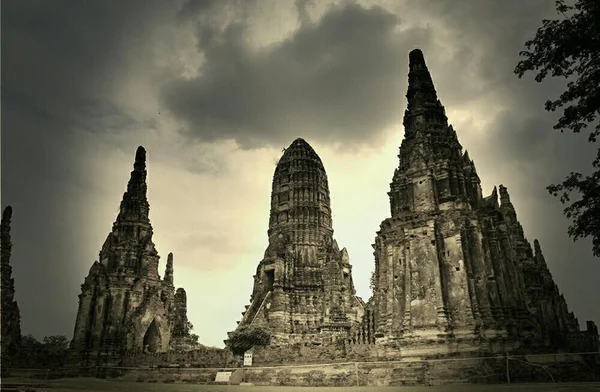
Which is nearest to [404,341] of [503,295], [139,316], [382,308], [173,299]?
[382,308]

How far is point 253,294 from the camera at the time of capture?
148ft

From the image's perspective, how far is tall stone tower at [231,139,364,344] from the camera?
39.7 meters

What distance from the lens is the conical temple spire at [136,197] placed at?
43625mm

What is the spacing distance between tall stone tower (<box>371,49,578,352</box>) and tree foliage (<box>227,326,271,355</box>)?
14653mm

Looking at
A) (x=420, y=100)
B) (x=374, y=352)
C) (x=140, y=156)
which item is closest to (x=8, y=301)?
(x=140, y=156)

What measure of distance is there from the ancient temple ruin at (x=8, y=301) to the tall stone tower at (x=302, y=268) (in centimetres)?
1765

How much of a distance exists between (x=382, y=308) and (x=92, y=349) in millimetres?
24703

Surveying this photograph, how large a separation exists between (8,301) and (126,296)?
881cm

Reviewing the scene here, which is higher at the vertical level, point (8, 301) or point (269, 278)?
point (269, 278)

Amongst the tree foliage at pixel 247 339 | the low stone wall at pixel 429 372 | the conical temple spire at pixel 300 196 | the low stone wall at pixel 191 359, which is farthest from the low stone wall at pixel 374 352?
the conical temple spire at pixel 300 196

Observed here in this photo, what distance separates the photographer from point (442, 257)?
70.3 ft

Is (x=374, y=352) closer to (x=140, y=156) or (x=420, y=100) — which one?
(x=420, y=100)

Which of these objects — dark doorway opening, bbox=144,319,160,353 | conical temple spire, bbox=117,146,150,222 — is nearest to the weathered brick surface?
dark doorway opening, bbox=144,319,160,353

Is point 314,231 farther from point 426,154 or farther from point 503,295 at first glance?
point 503,295
